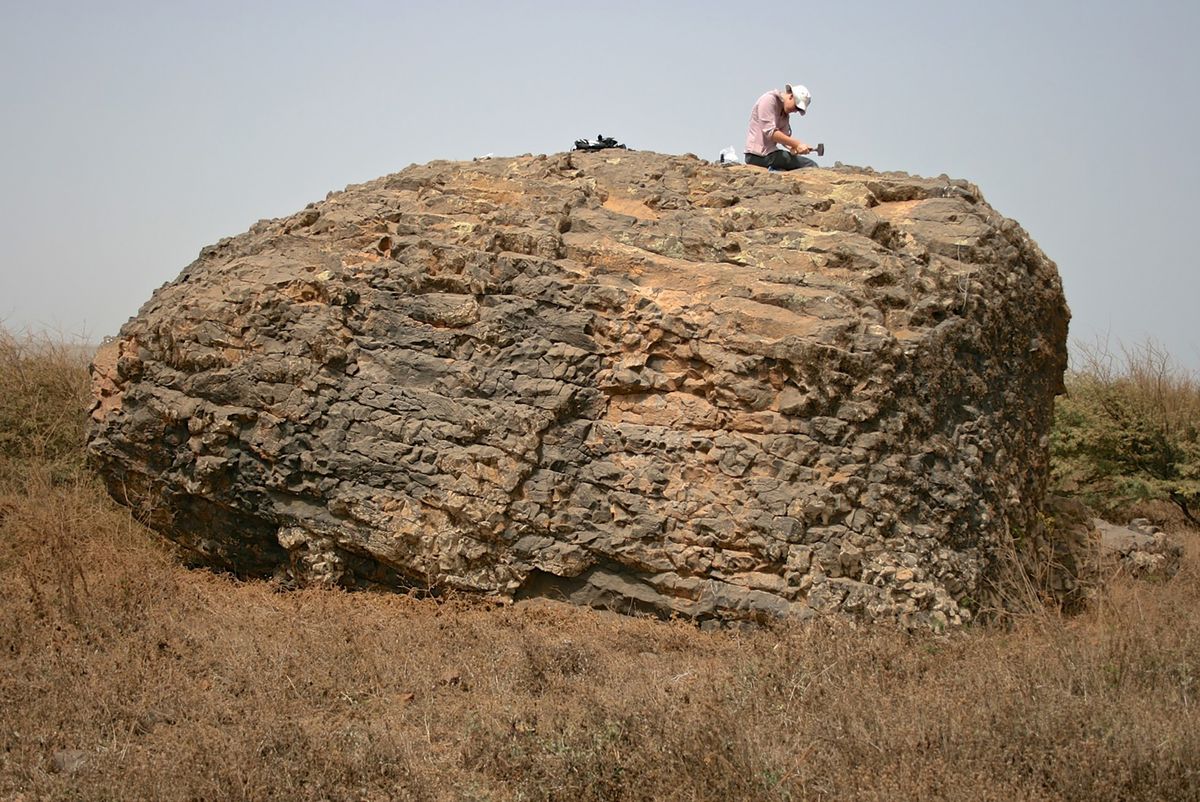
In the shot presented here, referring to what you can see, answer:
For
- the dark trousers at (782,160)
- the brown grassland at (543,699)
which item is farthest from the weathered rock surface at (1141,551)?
the dark trousers at (782,160)

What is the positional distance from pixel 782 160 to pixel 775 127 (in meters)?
0.25

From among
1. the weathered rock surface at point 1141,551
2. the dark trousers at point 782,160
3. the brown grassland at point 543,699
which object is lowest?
the brown grassland at point 543,699

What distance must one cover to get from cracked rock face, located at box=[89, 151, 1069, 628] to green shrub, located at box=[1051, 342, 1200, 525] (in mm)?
5052

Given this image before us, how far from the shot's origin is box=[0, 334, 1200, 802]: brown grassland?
4.18 metres

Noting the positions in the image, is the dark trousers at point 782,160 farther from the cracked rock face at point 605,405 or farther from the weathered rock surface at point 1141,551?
the weathered rock surface at point 1141,551

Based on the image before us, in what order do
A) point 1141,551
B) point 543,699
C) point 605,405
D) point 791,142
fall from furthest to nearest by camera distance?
point 1141,551 → point 791,142 → point 605,405 → point 543,699

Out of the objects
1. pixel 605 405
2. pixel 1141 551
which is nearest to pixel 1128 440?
pixel 1141 551

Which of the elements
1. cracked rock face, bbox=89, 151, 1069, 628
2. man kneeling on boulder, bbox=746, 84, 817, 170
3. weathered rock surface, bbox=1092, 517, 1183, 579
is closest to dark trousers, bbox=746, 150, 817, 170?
man kneeling on boulder, bbox=746, 84, 817, 170

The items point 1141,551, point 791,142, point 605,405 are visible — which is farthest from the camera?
point 1141,551

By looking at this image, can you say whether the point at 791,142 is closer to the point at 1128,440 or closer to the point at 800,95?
the point at 800,95

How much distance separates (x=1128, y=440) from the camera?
12.1 metres

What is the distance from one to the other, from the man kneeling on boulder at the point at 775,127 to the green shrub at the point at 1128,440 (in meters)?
5.49

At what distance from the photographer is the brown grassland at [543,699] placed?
418 cm

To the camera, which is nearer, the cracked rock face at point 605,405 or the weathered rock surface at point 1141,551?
the cracked rock face at point 605,405
